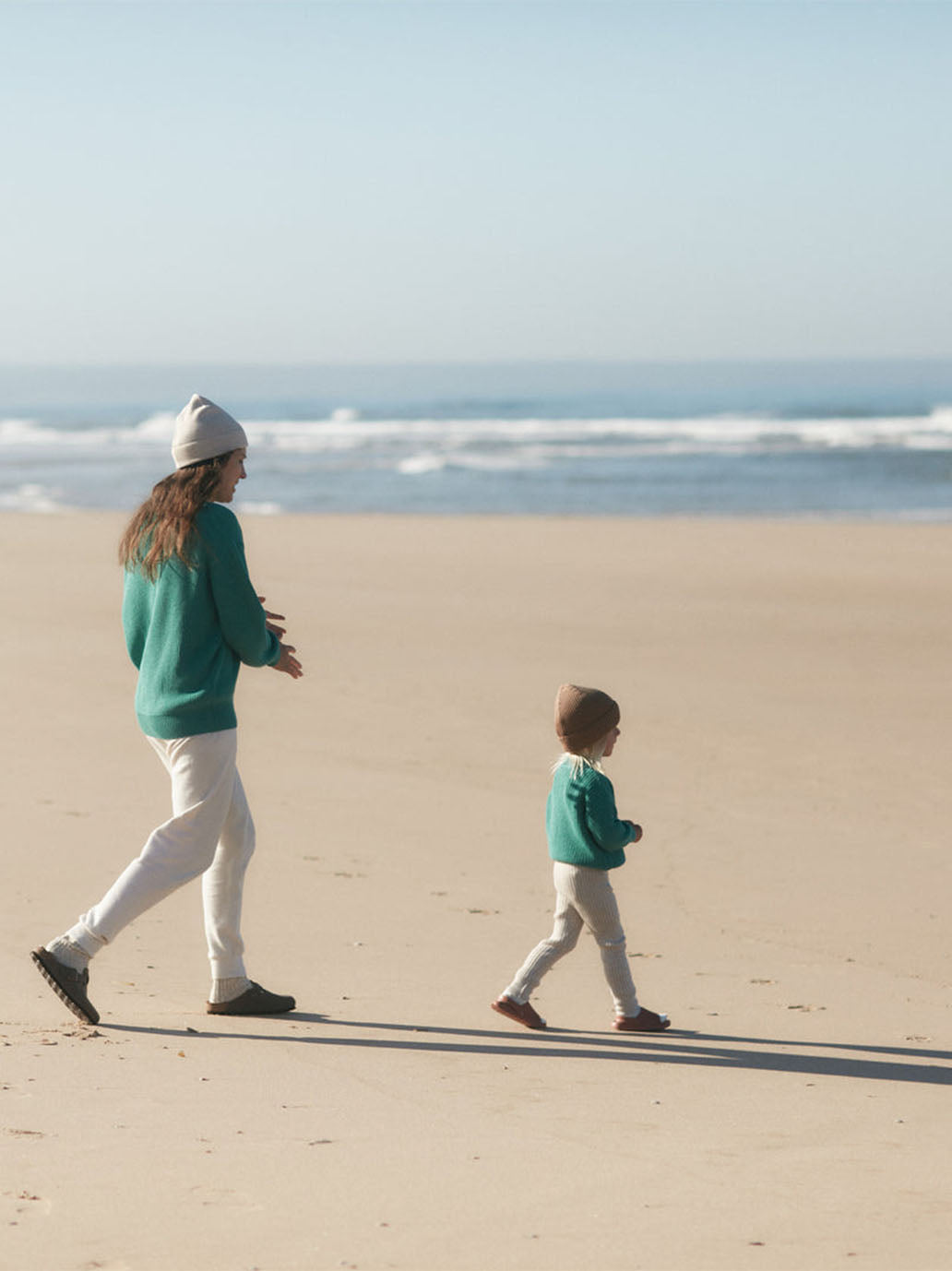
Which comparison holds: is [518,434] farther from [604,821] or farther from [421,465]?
[604,821]

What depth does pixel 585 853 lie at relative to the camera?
14.5ft

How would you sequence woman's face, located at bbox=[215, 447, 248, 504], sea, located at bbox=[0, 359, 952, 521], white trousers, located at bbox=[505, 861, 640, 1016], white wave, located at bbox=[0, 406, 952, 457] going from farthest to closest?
white wave, located at bbox=[0, 406, 952, 457] < sea, located at bbox=[0, 359, 952, 521] < white trousers, located at bbox=[505, 861, 640, 1016] < woman's face, located at bbox=[215, 447, 248, 504]

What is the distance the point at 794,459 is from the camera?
37344 mm

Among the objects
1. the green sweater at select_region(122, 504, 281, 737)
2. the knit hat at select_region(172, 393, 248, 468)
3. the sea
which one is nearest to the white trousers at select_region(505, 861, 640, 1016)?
the green sweater at select_region(122, 504, 281, 737)

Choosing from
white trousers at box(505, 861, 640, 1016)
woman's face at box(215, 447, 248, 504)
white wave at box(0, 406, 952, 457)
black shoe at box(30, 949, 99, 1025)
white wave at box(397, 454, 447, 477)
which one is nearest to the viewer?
black shoe at box(30, 949, 99, 1025)

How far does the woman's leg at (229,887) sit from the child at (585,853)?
80cm

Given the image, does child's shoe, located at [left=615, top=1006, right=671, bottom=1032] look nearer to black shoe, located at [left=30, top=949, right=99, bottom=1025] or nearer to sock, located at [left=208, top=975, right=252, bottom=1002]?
sock, located at [left=208, top=975, right=252, bottom=1002]

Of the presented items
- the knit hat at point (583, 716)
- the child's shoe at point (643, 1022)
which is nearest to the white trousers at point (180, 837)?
the knit hat at point (583, 716)

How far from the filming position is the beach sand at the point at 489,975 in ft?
9.80

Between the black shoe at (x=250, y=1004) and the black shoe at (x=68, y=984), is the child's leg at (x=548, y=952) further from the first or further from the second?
the black shoe at (x=68, y=984)

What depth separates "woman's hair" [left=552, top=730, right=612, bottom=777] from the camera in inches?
175

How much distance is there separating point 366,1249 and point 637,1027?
1.84 meters

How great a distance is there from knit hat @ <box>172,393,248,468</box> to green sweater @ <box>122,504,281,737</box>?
0.54 feet

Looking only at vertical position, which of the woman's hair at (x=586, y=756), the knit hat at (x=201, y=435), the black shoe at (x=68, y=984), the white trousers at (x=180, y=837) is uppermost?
the knit hat at (x=201, y=435)
